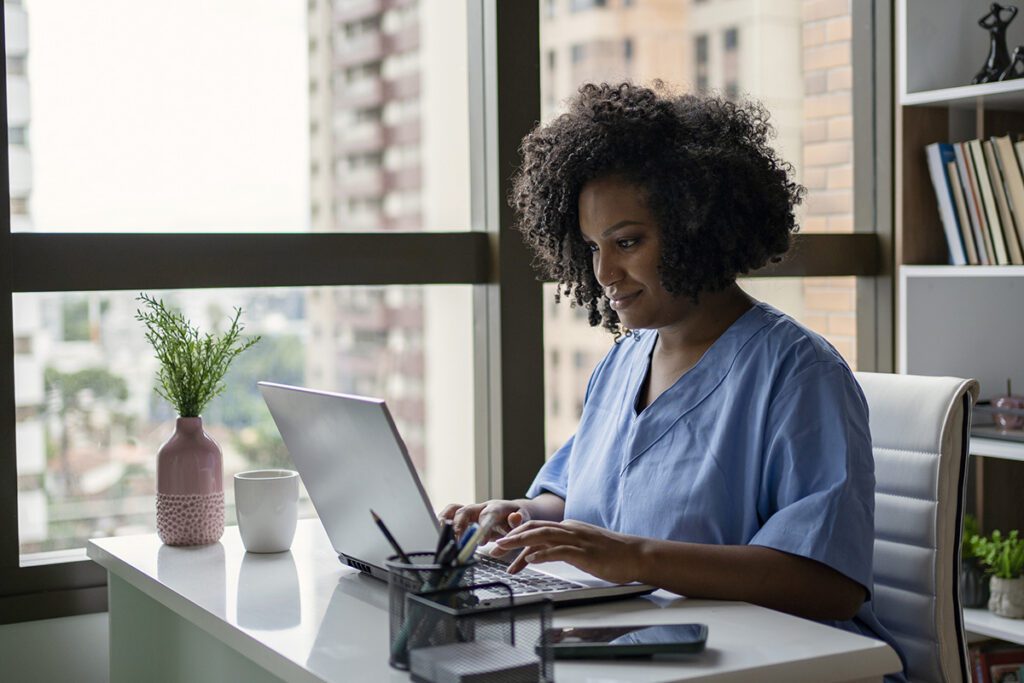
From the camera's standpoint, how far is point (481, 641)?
1166mm

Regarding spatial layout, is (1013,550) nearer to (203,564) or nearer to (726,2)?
(726,2)

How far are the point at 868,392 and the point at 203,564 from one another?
3.49 feet

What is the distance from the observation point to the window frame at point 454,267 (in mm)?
2141

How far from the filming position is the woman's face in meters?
1.81

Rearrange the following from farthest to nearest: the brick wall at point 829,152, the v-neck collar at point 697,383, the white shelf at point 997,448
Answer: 1. the brick wall at point 829,152
2. the white shelf at point 997,448
3. the v-neck collar at point 697,383

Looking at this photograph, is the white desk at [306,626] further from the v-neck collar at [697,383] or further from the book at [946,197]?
the book at [946,197]

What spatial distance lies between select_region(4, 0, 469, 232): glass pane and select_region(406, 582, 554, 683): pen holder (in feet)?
4.42

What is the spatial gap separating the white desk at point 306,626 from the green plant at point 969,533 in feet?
4.65

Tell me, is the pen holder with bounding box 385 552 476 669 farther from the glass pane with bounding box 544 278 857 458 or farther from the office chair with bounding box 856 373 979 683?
the glass pane with bounding box 544 278 857 458

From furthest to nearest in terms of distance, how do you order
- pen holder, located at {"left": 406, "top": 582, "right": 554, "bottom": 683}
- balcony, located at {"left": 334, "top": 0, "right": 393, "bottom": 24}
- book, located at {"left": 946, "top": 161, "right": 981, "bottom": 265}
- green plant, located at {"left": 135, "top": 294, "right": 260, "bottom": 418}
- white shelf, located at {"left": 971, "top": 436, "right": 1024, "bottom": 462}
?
1. book, located at {"left": 946, "top": 161, "right": 981, "bottom": 265}
2. white shelf, located at {"left": 971, "top": 436, "right": 1024, "bottom": 462}
3. balcony, located at {"left": 334, "top": 0, "right": 393, "bottom": 24}
4. green plant, located at {"left": 135, "top": 294, "right": 260, "bottom": 418}
5. pen holder, located at {"left": 406, "top": 582, "right": 554, "bottom": 683}

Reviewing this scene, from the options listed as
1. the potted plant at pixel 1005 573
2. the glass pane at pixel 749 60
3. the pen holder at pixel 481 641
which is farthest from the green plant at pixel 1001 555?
the pen holder at pixel 481 641

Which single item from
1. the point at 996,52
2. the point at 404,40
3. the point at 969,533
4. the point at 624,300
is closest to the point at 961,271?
the point at 996,52

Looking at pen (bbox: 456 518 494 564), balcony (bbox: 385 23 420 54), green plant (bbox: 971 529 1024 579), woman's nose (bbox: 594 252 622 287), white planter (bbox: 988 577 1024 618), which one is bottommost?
white planter (bbox: 988 577 1024 618)

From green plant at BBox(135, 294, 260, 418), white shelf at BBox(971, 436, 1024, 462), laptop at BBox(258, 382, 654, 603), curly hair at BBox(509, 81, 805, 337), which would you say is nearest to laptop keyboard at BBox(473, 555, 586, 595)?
laptop at BBox(258, 382, 654, 603)
